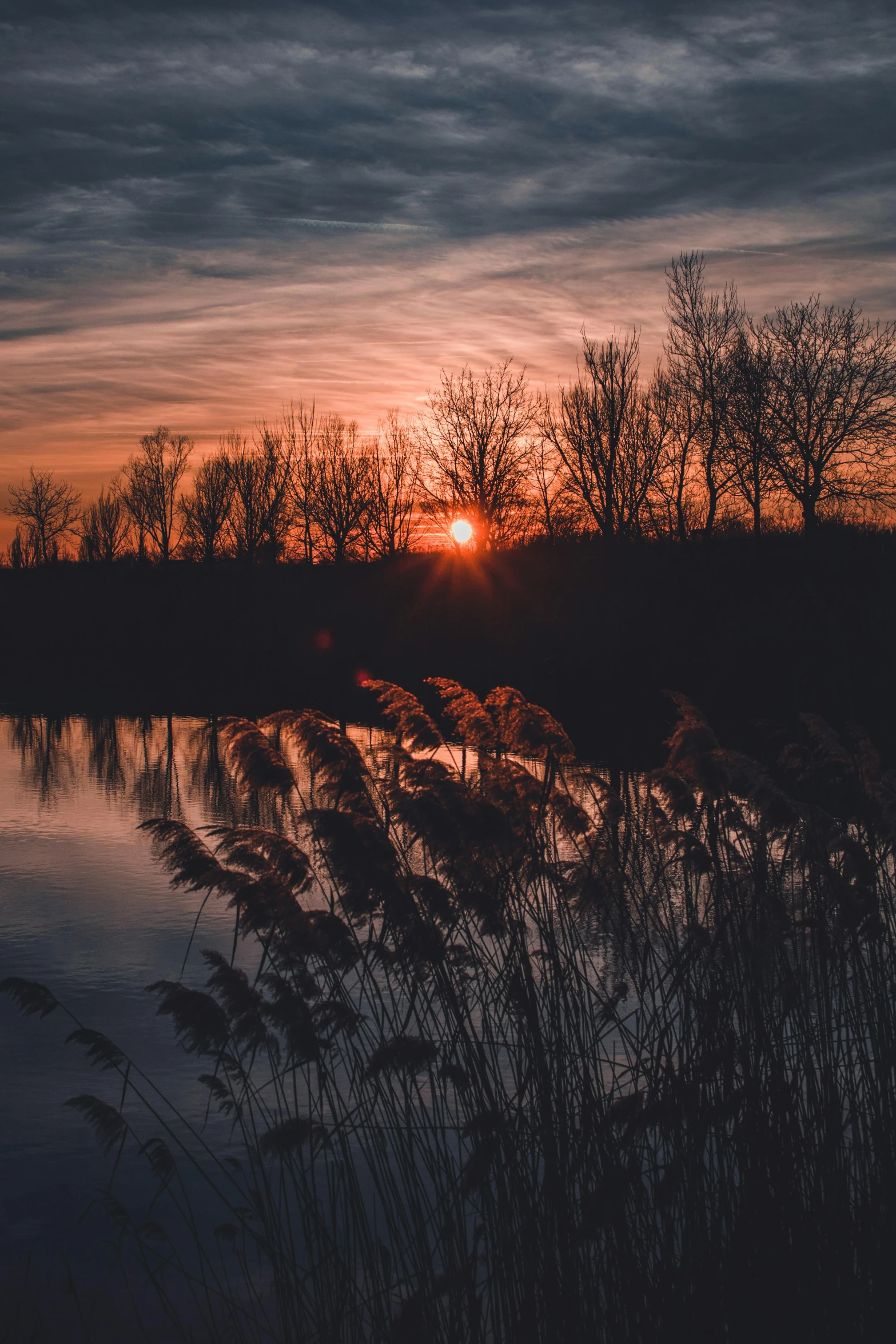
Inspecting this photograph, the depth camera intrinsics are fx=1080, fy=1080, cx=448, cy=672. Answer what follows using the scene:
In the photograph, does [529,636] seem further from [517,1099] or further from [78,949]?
[517,1099]

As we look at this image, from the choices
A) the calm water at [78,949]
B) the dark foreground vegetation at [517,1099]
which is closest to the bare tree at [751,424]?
the calm water at [78,949]

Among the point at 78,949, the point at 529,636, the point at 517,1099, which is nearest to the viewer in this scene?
the point at 517,1099

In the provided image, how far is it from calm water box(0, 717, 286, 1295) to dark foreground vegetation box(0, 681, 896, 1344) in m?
0.38

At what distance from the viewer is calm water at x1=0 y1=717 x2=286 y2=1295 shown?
4328 millimetres

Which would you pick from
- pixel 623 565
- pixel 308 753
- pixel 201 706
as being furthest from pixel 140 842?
pixel 623 565

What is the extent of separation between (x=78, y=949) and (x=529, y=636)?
70.1 ft

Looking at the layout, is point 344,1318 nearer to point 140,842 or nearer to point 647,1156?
point 647,1156

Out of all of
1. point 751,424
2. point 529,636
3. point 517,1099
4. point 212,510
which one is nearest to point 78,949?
point 517,1099

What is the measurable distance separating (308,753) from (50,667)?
36327mm

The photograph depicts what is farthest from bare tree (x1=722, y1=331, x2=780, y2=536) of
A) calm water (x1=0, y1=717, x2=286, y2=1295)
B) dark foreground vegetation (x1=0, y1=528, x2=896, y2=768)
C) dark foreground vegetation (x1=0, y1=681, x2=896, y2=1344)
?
dark foreground vegetation (x1=0, y1=681, x2=896, y2=1344)

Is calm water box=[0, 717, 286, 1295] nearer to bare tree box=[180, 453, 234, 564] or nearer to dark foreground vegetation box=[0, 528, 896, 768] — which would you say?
dark foreground vegetation box=[0, 528, 896, 768]

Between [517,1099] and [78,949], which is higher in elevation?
[517,1099]

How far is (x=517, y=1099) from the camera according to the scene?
326 cm

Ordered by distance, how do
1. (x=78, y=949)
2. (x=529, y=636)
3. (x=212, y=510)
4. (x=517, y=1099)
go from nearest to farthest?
(x=517, y=1099) → (x=78, y=949) → (x=529, y=636) → (x=212, y=510)
